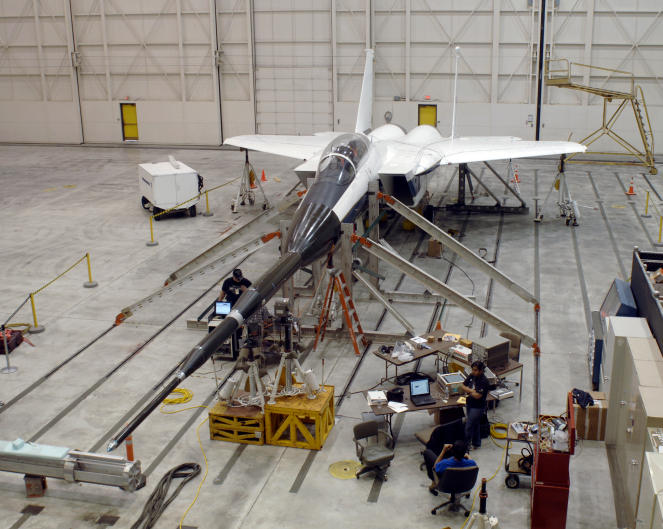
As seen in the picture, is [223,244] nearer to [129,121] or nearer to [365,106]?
[365,106]

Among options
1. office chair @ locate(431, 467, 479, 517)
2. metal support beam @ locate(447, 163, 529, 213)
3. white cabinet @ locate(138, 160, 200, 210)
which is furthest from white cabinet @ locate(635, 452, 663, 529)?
white cabinet @ locate(138, 160, 200, 210)

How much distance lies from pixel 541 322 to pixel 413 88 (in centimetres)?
2329

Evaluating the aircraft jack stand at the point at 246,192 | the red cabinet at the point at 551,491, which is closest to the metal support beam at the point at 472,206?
the aircraft jack stand at the point at 246,192

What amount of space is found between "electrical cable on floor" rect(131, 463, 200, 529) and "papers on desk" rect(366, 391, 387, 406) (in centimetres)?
277

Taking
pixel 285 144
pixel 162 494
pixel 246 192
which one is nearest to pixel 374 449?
pixel 162 494

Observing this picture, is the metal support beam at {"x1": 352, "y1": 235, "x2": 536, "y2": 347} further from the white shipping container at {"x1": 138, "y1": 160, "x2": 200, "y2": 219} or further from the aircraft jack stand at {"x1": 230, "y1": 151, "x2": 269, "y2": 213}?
the aircraft jack stand at {"x1": 230, "y1": 151, "x2": 269, "y2": 213}

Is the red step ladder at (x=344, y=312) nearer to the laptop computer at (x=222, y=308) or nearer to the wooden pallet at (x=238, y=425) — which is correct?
the laptop computer at (x=222, y=308)

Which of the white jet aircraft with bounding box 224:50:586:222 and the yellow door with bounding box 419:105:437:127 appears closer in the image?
the white jet aircraft with bounding box 224:50:586:222

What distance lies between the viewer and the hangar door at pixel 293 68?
119 feet

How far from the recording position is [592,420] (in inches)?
430

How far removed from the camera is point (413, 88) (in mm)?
36156

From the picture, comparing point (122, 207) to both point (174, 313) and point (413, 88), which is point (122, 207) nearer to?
point (174, 313)

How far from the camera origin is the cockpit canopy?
14953 mm

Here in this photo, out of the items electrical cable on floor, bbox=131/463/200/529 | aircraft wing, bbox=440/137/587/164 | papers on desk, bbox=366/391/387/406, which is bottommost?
electrical cable on floor, bbox=131/463/200/529
